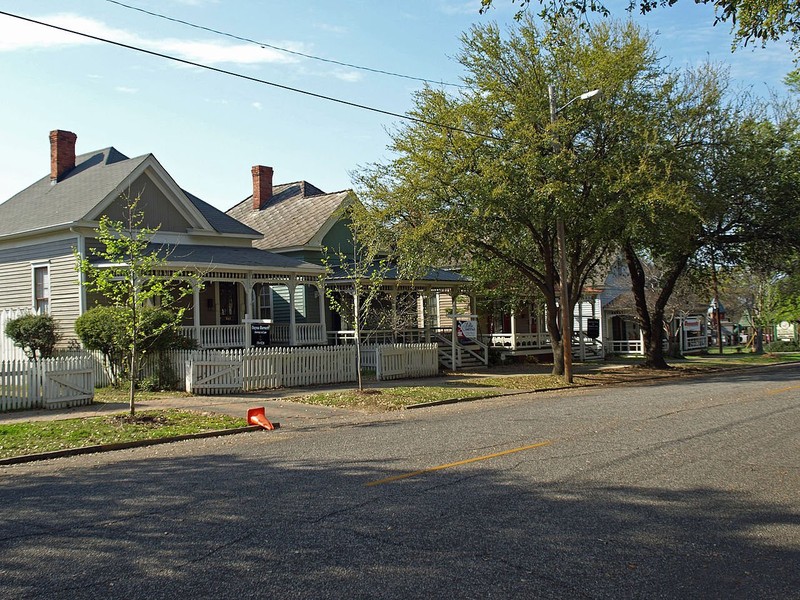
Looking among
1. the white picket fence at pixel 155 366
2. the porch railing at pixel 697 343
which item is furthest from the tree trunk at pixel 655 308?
the white picket fence at pixel 155 366

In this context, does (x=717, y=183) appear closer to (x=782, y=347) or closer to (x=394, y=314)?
(x=394, y=314)

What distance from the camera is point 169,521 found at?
23.1ft

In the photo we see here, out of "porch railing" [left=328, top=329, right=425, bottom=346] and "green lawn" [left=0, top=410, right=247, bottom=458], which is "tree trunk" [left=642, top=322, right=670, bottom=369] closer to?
"porch railing" [left=328, top=329, right=425, bottom=346]

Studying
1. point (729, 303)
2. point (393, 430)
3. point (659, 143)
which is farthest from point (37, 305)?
point (729, 303)

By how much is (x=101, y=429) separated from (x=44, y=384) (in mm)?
3874

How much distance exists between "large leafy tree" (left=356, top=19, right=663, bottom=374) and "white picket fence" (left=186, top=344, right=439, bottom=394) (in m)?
3.10

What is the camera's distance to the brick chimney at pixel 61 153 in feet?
94.2

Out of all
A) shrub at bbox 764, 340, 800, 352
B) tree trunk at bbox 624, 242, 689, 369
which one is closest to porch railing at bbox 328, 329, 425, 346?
tree trunk at bbox 624, 242, 689, 369

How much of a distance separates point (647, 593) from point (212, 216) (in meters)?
25.7

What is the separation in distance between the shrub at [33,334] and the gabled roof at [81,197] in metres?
2.95

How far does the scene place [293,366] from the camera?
20.9 m

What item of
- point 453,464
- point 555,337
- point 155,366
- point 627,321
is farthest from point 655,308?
point 453,464

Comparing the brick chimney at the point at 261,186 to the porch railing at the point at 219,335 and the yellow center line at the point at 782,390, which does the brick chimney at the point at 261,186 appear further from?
the yellow center line at the point at 782,390

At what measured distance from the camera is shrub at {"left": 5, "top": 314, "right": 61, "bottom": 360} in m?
22.8
